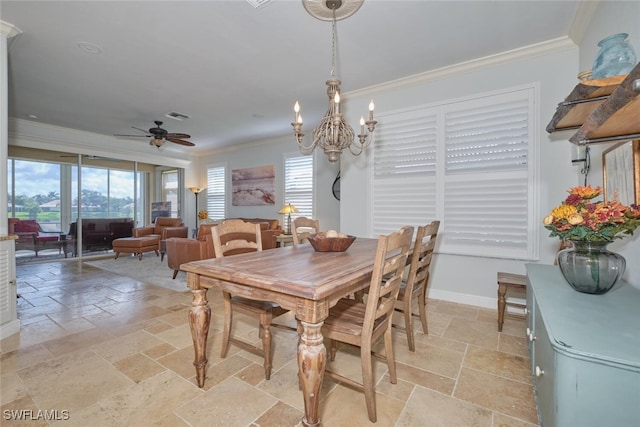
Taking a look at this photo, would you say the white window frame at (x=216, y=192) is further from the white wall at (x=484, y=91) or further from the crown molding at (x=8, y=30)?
the crown molding at (x=8, y=30)

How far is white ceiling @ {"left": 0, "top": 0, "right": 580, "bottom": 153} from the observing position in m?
2.25

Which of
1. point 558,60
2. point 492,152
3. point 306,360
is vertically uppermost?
point 558,60

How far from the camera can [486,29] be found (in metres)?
2.48

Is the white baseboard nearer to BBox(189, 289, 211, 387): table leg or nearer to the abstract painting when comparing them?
BBox(189, 289, 211, 387): table leg

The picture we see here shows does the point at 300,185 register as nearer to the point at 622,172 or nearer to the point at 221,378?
the point at 221,378

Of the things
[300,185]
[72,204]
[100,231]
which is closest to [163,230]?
[100,231]

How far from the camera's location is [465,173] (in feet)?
10.2

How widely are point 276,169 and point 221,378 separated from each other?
5.14m

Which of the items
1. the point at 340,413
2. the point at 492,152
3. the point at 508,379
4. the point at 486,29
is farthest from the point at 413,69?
the point at 340,413

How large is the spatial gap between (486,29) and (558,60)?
855 mm

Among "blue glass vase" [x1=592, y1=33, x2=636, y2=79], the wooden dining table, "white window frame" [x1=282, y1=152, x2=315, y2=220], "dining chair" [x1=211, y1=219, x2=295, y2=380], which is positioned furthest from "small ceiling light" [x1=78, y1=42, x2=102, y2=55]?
"blue glass vase" [x1=592, y1=33, x2=636, y2=79]

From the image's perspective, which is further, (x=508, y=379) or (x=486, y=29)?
(x=486, y=29)

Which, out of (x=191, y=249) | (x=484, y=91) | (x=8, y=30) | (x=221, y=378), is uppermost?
(x=8, y=30)

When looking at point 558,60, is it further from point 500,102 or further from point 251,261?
point 251,261
